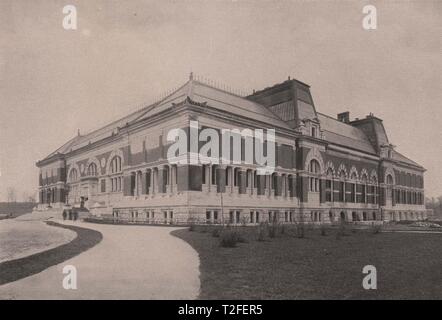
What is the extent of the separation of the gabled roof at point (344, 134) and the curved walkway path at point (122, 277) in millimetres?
40660

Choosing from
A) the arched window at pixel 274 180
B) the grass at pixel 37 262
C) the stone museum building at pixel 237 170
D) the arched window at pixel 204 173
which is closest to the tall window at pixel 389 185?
the stone museum building at pixel 237 170

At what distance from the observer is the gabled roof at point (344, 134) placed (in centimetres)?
5224

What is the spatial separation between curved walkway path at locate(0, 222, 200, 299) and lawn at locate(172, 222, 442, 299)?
1.98ft

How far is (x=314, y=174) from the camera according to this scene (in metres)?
44.7

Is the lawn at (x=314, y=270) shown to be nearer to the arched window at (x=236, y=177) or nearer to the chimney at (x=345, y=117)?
the arched window at (x=236, y=177)

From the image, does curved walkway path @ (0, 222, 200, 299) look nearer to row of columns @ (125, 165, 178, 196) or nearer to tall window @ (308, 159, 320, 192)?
row of columns @ (125, 165, 178, 196)

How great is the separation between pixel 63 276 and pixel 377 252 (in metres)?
12.1

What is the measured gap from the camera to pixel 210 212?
106ft

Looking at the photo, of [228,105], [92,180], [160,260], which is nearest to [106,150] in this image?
[92,180]

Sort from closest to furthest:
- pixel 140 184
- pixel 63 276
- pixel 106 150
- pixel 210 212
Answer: pixel 63 276, pixel 210 212, pixel 140 184, pixel 106 150

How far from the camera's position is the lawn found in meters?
8.96
